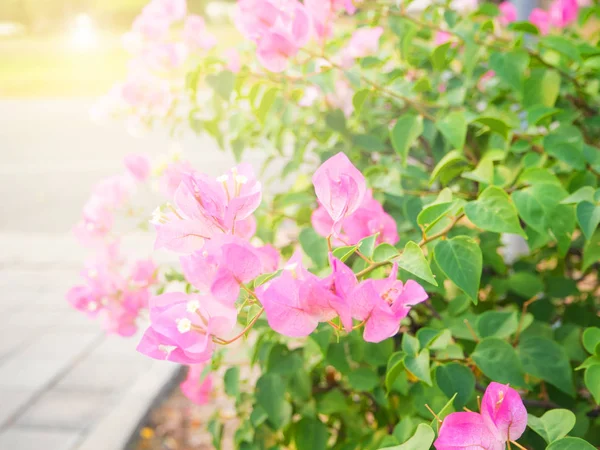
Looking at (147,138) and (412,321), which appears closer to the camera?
(412,321)

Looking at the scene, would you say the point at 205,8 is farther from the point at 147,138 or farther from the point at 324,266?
the point at 324,266

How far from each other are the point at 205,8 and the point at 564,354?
2045 centimetres

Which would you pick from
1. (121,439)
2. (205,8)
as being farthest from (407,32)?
(205,8)

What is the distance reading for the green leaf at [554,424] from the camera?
1.83 feet

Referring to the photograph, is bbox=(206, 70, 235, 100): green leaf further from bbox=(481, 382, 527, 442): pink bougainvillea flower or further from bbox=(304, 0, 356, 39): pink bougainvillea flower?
bbox=(481, 382, 527, 442): pink bougainvillea flower

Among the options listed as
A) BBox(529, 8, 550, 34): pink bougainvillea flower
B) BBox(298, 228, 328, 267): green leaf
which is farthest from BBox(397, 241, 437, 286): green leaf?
BBox(529, 8, 550, 34): pink bougainvillea flower

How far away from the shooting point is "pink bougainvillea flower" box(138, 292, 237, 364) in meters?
0.52

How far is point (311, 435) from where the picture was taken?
101 cm

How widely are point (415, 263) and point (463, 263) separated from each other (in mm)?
104

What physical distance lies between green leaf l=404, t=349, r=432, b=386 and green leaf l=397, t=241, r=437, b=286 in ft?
0.48

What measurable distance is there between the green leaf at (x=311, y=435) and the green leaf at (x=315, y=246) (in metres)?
0.29

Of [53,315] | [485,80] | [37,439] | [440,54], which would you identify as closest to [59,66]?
[53,315]

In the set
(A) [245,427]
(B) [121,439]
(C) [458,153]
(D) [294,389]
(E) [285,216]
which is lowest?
(B) [121,439]

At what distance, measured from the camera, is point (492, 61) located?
0.93 metres
